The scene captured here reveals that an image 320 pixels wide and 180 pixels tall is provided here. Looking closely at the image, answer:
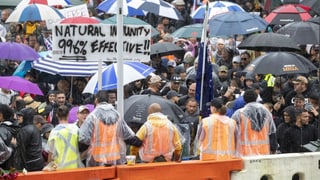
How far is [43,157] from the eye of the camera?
1485cm

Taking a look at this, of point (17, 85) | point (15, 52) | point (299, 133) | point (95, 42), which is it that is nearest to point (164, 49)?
point (15, 52)

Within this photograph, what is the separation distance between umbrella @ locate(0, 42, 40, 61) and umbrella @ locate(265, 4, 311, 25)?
664 centimetres

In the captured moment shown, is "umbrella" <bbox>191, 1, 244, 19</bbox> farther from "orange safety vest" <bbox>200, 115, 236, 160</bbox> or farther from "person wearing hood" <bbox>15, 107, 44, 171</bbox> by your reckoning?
"person wearing hood" <bbox>15, 107, 44, 171</bbox>

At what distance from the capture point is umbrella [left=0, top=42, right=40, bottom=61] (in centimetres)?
2034

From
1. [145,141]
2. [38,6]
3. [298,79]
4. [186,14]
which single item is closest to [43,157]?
[145,141]

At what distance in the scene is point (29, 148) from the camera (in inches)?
568

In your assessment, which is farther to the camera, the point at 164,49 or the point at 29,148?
the point at 164,49

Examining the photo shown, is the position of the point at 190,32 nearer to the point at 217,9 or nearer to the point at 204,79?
the point at 217,9

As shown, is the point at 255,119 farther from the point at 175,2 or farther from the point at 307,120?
the point at 175,2

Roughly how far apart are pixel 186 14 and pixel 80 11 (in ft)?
31.8

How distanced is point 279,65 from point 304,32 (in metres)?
3.08

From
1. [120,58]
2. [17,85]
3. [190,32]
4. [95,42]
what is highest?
[190,32]

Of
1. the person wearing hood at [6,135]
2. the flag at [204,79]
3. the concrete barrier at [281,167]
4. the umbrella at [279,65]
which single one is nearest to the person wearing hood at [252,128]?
the concrete barrier at [281,167]

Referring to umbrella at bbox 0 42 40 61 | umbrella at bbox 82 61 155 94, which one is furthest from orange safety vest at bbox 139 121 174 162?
umbrella at bbox 0 42 40 61
